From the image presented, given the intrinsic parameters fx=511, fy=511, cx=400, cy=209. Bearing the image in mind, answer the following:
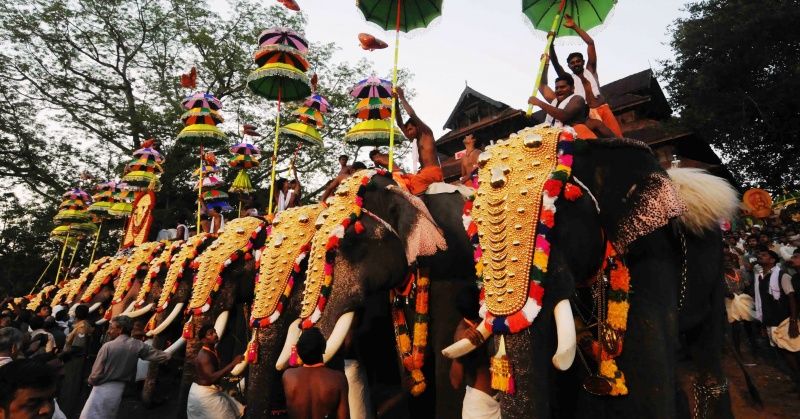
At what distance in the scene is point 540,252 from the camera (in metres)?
2.92

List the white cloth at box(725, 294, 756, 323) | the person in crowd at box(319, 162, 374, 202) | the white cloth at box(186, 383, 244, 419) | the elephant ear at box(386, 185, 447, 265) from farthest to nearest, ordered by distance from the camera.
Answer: the white cloth at box(725, 294, 756, 323), the person in crowd at box(319, 162, 374, 202), the white cloth at box(186, 383, 244, 419), the elephant ear at box(386, 185, 447, 265)

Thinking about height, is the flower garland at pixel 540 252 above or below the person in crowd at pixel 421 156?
below

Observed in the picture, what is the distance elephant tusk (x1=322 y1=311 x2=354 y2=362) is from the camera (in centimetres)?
360

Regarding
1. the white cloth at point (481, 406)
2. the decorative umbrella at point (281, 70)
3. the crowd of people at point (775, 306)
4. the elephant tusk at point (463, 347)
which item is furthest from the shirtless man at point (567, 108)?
the decorative umbrella at point (281, 70)

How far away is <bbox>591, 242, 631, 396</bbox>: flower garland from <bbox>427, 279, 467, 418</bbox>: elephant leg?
113cm

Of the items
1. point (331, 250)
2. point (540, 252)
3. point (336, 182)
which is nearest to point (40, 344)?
point (336, 182)

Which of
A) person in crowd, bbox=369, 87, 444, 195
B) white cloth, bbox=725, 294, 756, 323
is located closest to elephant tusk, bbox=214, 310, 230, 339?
person in crowd, bbox=369, 87, 444, 195

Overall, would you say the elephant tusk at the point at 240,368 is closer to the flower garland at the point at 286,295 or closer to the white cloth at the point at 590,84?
the flower garland at the point at 286,295

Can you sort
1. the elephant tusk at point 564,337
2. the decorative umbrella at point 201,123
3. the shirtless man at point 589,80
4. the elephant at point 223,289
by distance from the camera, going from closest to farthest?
1. the elephant tusk at point 564,337
2. the shirtless man at point 589,80
3. the elephant at point 223,289
4. the decorative umbrella at point 201,123

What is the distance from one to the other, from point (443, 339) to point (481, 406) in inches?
33.6

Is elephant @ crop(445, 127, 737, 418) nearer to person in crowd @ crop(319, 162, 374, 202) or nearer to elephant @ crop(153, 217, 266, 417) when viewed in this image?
person in crowd @ crop(319, 162, 374, 202)

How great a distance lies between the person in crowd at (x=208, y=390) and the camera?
5141 mm

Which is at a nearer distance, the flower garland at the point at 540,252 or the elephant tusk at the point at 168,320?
the flower garland at the point at 540,252

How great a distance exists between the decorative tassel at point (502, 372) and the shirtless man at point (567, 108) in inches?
70.3
